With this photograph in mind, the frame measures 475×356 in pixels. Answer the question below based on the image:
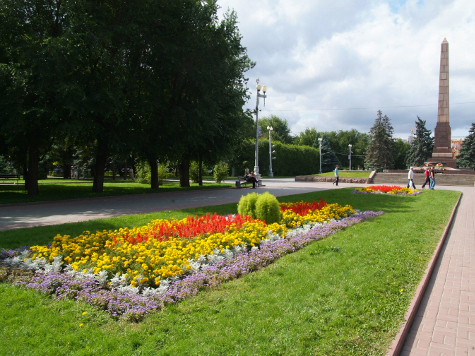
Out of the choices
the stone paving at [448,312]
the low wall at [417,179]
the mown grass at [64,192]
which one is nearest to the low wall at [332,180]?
the low wall at [417,179]

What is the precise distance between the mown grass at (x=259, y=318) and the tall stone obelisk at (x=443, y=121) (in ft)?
111

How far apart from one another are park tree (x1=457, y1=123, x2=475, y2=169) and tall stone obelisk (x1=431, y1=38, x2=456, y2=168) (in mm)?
19523

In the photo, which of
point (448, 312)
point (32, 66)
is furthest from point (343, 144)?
point (448, 312)

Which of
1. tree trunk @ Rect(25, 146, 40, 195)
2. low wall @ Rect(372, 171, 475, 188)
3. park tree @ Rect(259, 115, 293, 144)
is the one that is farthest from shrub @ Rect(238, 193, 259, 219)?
park tree @ Rect(259, 115, 293, 144)

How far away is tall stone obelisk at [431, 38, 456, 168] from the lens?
108ft

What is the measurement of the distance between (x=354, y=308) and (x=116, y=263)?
10.4 feet

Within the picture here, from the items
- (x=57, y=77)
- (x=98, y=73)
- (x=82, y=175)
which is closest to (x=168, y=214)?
(x=57, y=77)

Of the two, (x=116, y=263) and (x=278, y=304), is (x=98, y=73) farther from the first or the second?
(x=278, y=304)

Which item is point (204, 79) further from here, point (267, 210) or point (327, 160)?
point (327, 160)

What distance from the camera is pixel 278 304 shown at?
3963 millimetres

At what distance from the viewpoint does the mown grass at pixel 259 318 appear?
123 inches

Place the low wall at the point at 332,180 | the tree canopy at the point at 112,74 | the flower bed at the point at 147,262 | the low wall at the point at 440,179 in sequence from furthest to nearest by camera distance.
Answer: the low wall at the point at 332,180, the low wall at the point at 440,179, the tree canopy at the point at 112,74, the flower bed at the point at 147,262

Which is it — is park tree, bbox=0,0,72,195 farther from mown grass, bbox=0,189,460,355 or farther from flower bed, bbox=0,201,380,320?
mown grass, bbox=0,189,460,355

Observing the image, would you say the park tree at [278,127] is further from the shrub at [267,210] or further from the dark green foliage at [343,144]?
the shrub at [267,210]
